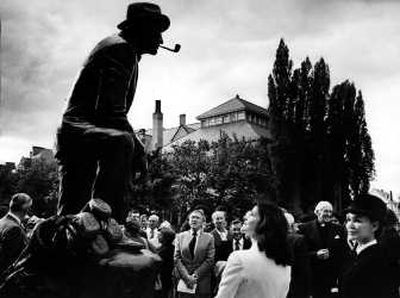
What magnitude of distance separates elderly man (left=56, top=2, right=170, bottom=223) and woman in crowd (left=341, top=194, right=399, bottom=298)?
1.72 meters

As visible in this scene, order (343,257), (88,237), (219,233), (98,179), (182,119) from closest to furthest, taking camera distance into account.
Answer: (88,237)
(98,179)
(343,257)
(219,233)
(182,119)

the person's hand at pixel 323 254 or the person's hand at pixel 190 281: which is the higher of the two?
the person's hand at pixel 323 254

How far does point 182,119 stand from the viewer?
91.2m

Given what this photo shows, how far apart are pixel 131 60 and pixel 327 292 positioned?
20.9 ft

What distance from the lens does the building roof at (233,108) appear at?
79.4 metres

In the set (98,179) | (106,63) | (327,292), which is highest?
(106,63)

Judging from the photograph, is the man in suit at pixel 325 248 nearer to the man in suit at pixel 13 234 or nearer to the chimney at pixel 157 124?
the man in suit at pixel 13 234

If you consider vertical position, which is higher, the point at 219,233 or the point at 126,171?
the point at 126,171

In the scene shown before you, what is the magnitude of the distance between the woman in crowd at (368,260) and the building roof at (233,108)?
244ft

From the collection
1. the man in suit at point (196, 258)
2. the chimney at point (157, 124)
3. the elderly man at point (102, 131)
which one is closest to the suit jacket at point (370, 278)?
the elderly man at point (102, 131)

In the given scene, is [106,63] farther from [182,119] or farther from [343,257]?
[182,119]

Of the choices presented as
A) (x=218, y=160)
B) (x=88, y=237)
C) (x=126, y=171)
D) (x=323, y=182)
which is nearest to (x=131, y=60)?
(x=126, y=171)

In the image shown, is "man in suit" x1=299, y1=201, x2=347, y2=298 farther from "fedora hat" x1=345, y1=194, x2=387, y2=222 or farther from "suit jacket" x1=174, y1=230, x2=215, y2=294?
"fedora hat" x1=345, y1=194, x2=387, y2=222

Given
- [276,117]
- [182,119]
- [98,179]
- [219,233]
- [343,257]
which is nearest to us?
[98,179]
